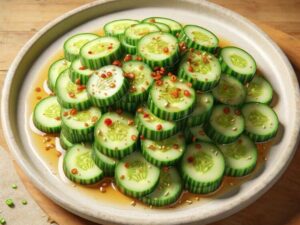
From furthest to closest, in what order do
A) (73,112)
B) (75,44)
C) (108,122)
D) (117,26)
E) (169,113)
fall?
(117,26) < (75,44) < (73,112) < (108,122) < (169,113)

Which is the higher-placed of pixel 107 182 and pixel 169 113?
pixel 169 113

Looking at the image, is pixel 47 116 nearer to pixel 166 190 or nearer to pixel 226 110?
pixel 166 190

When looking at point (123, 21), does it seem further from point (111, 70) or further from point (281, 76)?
point (281, 76)

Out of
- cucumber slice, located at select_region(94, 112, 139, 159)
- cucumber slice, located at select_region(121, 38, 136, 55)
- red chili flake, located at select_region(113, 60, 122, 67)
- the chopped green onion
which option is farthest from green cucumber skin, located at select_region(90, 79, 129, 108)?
the chopped green onion

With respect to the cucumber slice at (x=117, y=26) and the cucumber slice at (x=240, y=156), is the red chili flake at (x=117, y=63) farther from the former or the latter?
the cucumber slice at (x=240, y=156)

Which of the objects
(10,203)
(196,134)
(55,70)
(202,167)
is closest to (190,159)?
(202,167)

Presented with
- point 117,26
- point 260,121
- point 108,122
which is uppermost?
point 117,26

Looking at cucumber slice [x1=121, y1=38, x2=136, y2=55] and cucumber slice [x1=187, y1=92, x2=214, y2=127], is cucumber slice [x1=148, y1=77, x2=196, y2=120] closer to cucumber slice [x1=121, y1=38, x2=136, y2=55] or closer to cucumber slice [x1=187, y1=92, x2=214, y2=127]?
cucumber slice [x1=187, y1=92, x2=214, y2=127]

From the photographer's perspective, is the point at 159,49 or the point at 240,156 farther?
the point at 159,49

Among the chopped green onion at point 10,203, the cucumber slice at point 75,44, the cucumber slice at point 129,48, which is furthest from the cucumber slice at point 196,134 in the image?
the chopped green onion at point 10,203
